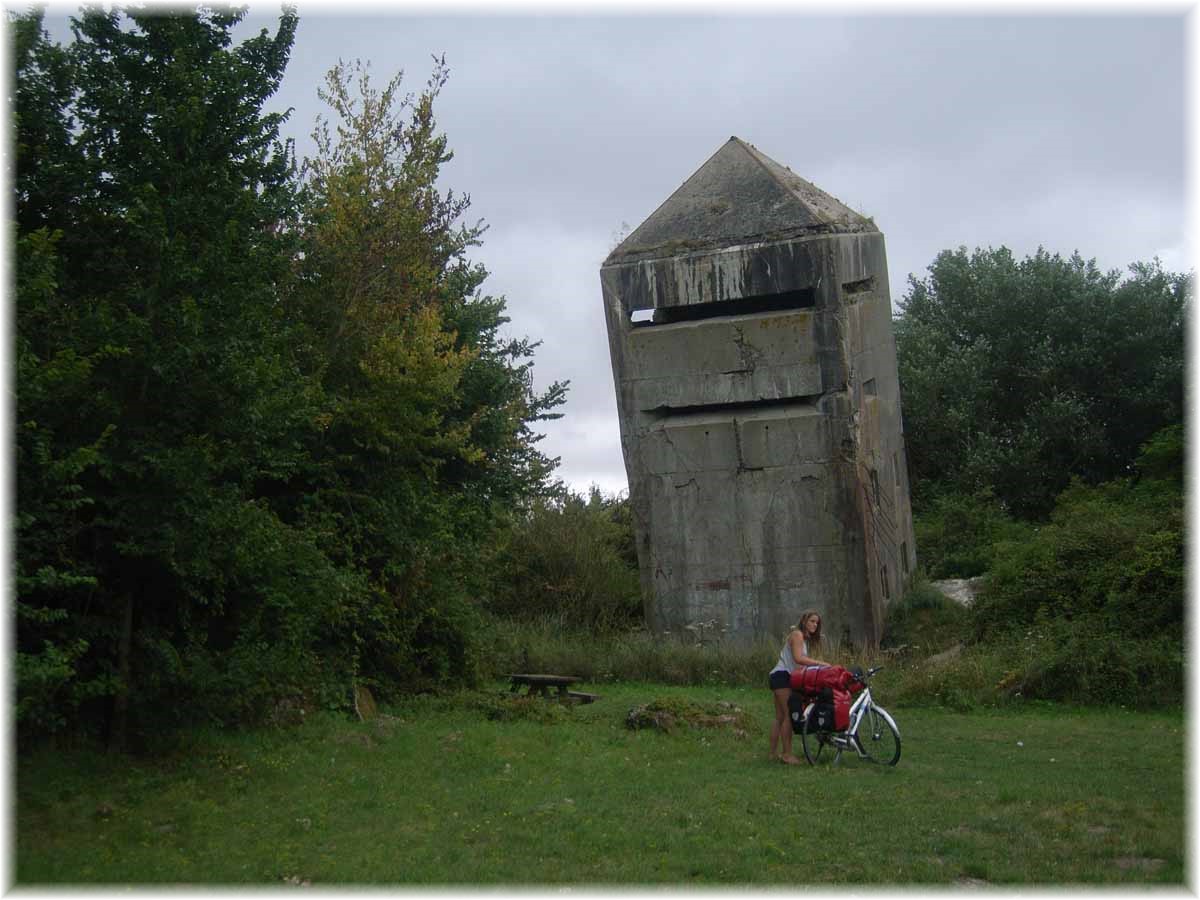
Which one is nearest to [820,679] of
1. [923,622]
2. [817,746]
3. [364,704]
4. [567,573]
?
[817,746]

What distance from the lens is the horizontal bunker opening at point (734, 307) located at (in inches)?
771

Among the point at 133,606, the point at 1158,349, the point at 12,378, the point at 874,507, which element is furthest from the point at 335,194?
the point at 1158,349

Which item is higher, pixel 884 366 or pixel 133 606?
pixel 884 366

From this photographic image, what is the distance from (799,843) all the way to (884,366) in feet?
46.9

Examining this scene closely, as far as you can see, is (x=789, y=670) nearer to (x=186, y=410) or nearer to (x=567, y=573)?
(x=186, y=410)

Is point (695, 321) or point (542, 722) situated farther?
point (695, 321)

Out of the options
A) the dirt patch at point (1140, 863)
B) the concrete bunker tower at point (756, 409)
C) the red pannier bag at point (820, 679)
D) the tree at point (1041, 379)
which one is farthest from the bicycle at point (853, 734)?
the tree at point (1041, 379)

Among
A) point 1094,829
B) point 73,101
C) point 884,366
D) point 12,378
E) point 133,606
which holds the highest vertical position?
point 73,101

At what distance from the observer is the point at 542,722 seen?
13.8 m

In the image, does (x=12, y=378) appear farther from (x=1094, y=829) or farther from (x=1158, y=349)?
(x=1158, y=349)

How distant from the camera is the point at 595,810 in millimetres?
9352

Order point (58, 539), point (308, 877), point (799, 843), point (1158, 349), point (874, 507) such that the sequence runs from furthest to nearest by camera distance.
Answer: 1. point (1158, 349)
2. point (874, 507)
3. point (58, 539)
4. point (799, 843)
5. point (308, 877)

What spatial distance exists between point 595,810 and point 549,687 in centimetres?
681

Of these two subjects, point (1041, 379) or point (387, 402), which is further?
point (1041, 379)
